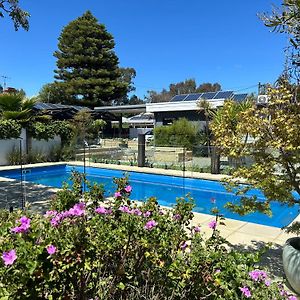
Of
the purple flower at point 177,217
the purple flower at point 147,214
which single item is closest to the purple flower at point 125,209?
the purple flower at point 147,214

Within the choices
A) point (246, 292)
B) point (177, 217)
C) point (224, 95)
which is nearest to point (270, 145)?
point (177, 217)

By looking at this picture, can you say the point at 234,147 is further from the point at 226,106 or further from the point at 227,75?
the point at 227,75

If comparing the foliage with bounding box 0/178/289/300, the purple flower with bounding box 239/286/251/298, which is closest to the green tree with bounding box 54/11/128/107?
the foliage with bounding box 0/178/289/300

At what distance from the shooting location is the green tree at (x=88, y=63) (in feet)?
122

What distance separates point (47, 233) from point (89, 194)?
4.58ft

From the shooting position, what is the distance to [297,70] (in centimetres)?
405

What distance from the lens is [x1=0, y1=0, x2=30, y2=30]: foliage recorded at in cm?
837

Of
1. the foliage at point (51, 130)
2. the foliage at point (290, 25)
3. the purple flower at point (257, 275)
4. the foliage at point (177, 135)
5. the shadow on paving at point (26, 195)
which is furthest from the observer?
the foliage at point (177, 135)

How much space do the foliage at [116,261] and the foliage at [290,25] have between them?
2.65 meters

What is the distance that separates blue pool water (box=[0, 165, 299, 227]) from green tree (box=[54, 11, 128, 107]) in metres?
21.5

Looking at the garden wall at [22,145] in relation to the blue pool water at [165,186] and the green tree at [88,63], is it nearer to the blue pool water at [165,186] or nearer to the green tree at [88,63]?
the blue pool water at [165,186]

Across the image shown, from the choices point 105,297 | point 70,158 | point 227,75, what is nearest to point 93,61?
point 227,75

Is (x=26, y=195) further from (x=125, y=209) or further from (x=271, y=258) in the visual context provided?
(x=125, y=209)

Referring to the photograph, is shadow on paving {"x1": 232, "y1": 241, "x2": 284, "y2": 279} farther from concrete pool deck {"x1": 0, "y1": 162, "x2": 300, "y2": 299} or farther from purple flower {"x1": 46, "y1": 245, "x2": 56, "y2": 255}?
purple flower {"x1": 46, "y1": 245, "x2": 56, "y2": 255}
